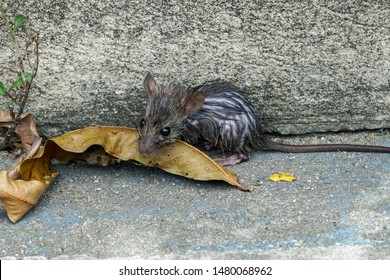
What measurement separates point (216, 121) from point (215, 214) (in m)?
0.94

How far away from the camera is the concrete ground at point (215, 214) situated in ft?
14.0

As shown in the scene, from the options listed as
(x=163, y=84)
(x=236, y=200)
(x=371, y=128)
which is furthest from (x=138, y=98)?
(x=371, y=128)

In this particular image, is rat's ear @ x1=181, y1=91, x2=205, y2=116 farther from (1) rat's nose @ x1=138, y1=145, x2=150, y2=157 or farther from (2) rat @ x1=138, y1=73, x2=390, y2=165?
(1) rat's nose @ x1=138, y1=145, x2=150, y2=157

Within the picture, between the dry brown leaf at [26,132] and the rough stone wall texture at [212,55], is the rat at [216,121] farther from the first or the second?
the dry brown leaf at [26,132]

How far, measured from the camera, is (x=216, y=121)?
537 cm

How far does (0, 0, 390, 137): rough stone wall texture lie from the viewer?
17.0 feet

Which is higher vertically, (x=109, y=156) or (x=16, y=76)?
(x=16, y=76)

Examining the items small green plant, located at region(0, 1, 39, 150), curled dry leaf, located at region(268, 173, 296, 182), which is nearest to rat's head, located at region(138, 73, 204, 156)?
curled dry leaf, located at region(268, 173, 296, 182)

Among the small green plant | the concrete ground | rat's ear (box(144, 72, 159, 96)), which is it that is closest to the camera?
the concrete ground

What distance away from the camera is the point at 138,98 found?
17.8 feet

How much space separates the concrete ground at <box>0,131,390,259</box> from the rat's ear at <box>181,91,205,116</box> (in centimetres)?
46

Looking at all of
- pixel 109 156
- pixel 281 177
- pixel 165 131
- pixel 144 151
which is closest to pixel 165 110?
pixel 165 131

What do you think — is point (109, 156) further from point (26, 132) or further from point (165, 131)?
point (26, 132)

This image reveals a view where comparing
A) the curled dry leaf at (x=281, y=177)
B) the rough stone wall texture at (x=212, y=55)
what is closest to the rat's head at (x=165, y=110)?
the rough stone wall texture at (x=212, y=55)
